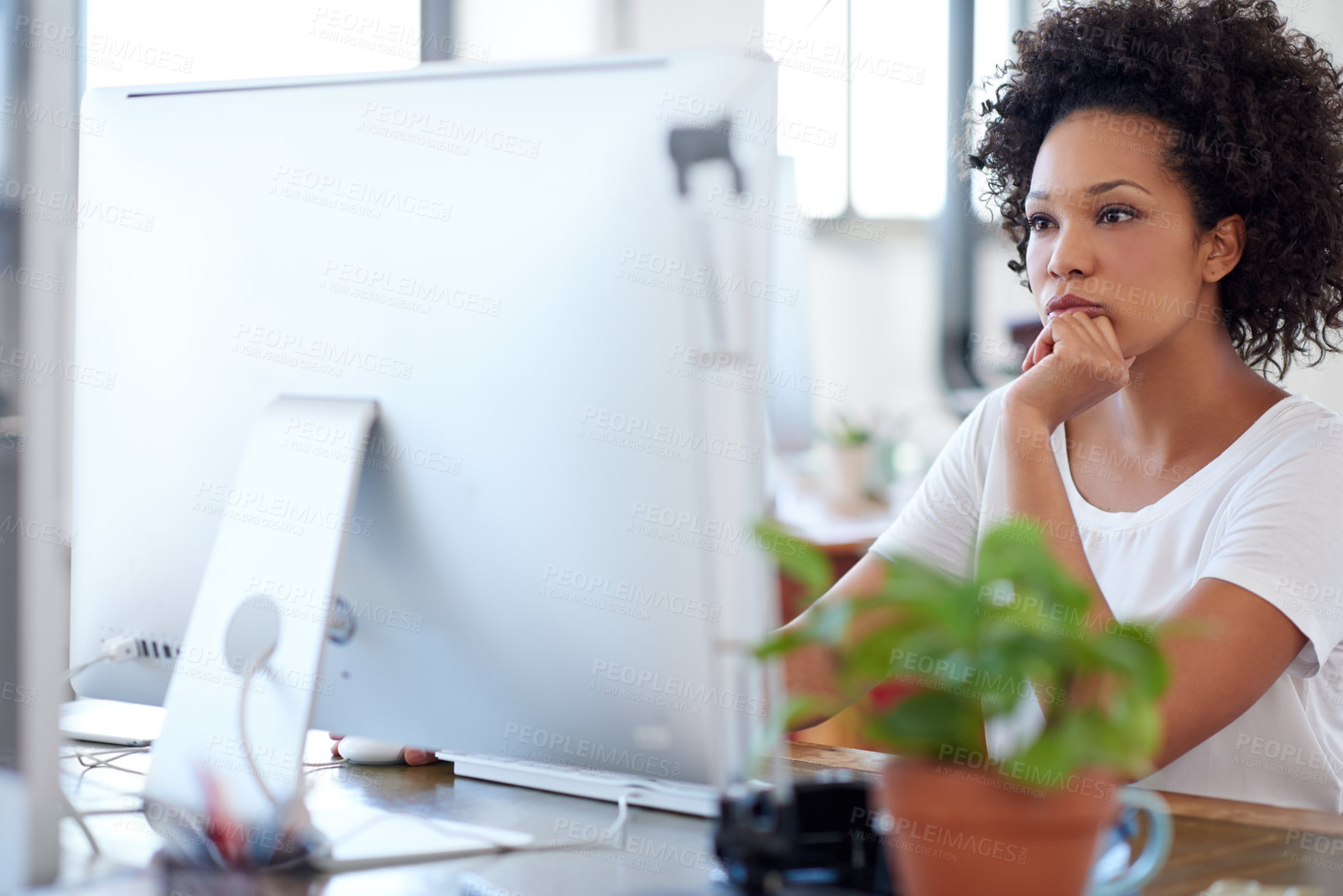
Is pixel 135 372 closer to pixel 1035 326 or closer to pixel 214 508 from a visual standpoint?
pixel 214 508

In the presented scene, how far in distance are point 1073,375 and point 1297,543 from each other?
0.90ft

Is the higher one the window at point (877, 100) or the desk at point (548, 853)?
the window at point (877, 100)

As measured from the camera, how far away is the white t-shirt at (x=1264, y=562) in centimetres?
117

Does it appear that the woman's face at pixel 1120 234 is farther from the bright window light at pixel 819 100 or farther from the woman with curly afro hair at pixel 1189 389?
the bright window light at pixel 819 100

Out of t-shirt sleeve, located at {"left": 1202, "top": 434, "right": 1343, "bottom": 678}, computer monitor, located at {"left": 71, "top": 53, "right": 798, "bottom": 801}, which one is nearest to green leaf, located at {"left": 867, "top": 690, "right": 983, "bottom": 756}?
computer monitor, located at {"left": 71, "top": 53, "right": 798, "bottom": 801}

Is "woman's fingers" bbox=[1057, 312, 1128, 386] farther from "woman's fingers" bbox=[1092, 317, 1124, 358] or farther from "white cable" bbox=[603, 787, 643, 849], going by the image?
"white cable" bbox=[603, 787, 643, 849]

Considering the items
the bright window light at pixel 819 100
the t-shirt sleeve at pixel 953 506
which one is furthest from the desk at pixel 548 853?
the bright window light at pixel 819 100

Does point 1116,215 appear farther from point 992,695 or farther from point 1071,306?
point 992,695

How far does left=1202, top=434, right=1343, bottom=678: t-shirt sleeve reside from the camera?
1.15 metres

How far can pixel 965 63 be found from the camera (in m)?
4.46

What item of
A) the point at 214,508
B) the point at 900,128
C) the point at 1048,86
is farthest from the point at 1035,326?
the point at 214,508

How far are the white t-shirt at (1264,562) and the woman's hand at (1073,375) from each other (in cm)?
6

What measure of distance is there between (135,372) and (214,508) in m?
0.12

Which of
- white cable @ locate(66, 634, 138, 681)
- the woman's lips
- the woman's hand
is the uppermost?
the woman's lips
